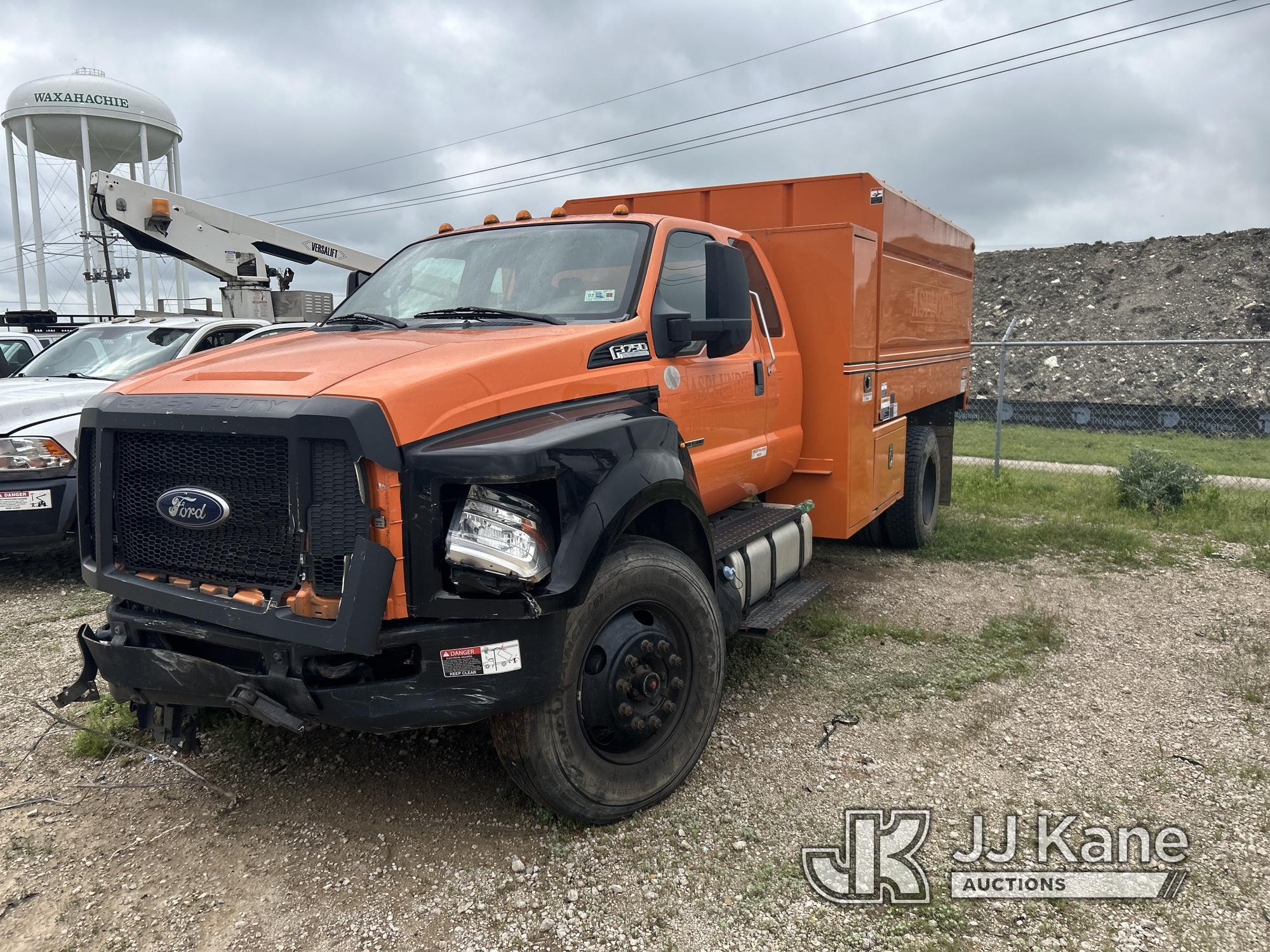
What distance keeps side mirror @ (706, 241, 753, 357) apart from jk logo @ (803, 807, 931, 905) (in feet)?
6.67

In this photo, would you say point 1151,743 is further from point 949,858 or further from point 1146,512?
point 1146,512

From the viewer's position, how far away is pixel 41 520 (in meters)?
6.25

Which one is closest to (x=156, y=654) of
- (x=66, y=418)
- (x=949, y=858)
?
(x=949, y=858)

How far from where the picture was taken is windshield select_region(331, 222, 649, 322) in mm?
4047

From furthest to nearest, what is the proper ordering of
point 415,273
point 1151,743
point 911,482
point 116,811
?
point 911,482, point 415,273, point 1151,743, point 116,811

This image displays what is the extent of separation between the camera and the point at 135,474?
319cm

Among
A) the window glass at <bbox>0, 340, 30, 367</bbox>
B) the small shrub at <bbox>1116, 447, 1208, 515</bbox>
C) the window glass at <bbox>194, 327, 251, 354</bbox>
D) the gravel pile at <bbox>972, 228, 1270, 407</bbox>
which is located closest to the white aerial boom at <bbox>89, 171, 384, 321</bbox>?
the window glass at <bbox>0, 340, 30, 367</bbox>

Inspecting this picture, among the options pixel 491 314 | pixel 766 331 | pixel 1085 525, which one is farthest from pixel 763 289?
pixel 1085 525

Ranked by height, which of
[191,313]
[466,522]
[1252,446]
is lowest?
[1252,446]

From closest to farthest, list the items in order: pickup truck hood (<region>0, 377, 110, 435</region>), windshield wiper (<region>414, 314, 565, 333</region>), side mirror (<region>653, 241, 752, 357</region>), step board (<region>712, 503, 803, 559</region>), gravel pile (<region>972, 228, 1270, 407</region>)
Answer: windshield wiper (<region>414, 314, 565, 333</region>) < side mirror (<region>653, 241, 752, 357</region>) < step board (<region>712, 503, 803, 559</region>) < pickup truck hood (<region>0, 377, 110, 435</region>) < gravel pile (<region>972, 228, 1270, 407</region>)

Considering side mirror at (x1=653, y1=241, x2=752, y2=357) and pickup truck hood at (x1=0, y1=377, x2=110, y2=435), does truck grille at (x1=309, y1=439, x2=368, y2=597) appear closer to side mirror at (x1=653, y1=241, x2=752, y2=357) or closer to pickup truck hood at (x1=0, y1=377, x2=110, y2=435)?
side mirror at (x1=653, y1=241, x2=752, y2=357)

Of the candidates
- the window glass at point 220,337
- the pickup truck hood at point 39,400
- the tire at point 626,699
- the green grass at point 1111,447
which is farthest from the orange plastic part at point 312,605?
the green grass at point 1111,447

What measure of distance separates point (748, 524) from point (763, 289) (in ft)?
4.48

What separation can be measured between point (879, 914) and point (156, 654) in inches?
100
